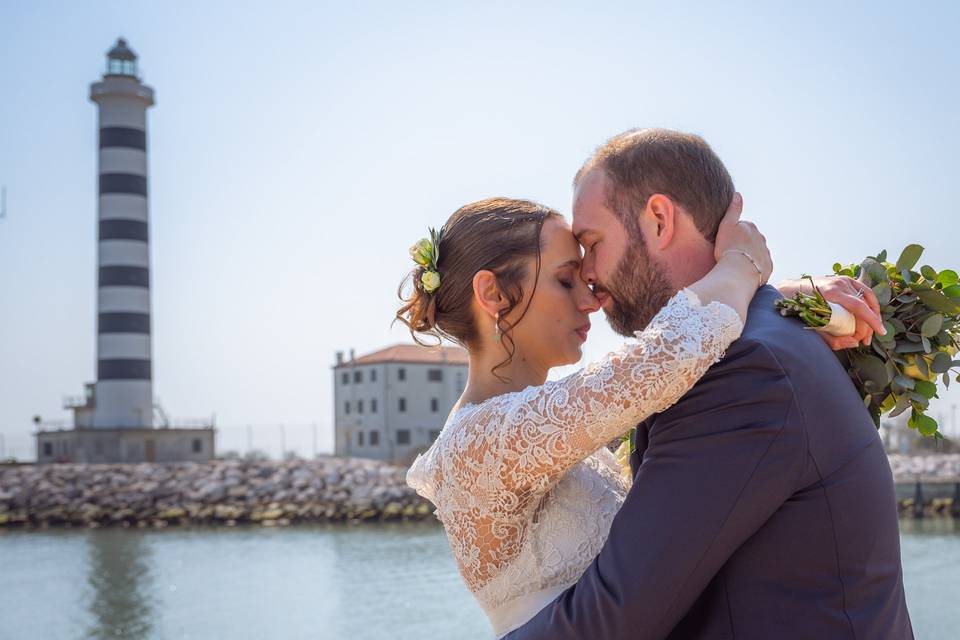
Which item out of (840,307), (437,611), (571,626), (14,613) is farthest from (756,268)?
(14,613)

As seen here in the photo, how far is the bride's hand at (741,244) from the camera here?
6.67 ft

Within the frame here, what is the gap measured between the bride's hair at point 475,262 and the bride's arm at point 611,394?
400 mm

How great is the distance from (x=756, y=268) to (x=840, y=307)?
173 millimetres

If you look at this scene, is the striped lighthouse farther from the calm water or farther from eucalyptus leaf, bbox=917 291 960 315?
eucalyptus leaf, bbox=917 291 960 315

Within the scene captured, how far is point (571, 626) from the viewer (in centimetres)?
177

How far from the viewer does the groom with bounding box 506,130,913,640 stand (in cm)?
165

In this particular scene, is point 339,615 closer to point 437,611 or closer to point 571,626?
point 437,611

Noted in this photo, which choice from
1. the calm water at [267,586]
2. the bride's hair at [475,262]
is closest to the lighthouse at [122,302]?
the calm water at [267,586]

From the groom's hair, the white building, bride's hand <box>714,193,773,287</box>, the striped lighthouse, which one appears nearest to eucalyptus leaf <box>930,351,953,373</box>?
bride's hand <box>714,193,773,287</box>

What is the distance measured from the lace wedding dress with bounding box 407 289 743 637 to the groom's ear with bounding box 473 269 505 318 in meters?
0.30

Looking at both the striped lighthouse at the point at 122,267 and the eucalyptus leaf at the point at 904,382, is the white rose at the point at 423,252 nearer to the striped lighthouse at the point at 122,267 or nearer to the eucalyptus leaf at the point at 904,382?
the eucalyptus leaf at the point at 904,382

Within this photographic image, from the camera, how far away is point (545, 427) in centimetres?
197

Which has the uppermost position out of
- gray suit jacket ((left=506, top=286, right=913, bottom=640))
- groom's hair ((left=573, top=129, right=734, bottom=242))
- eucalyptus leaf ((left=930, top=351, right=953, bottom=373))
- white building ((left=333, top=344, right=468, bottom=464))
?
groom's hair ((left=573, top=129, right=734, bottom=242))

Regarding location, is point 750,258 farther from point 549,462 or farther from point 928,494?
point 928,494
